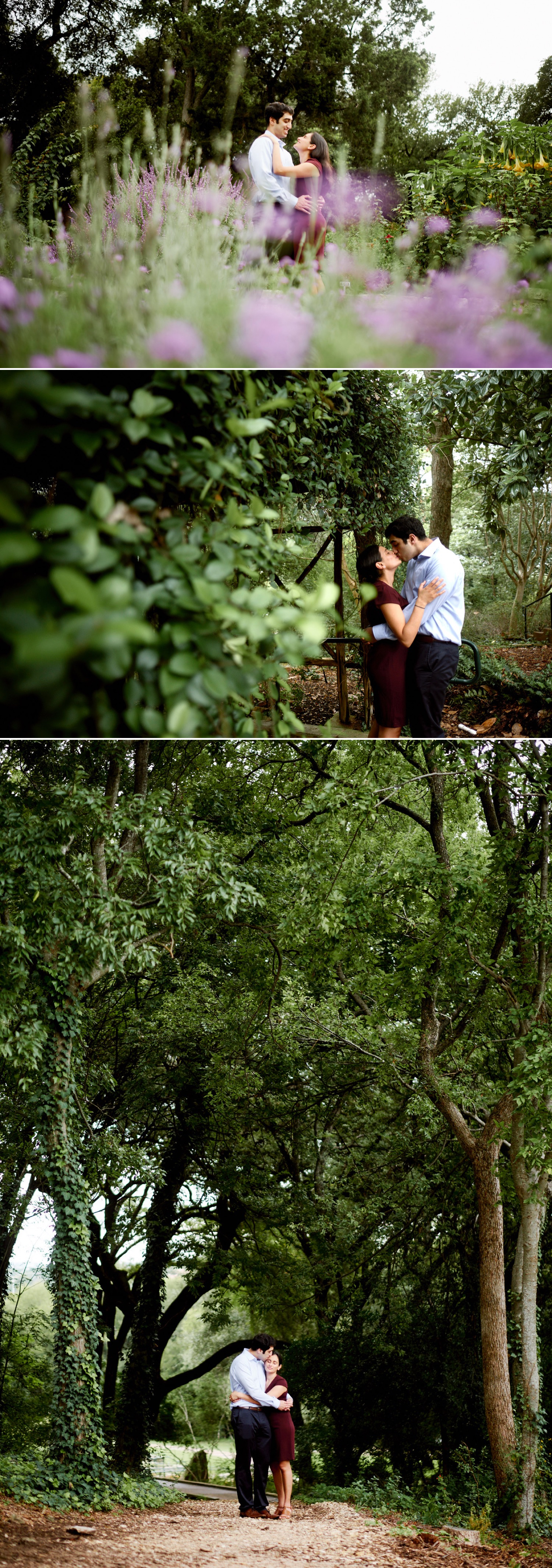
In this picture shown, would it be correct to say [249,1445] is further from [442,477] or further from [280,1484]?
[442,477]

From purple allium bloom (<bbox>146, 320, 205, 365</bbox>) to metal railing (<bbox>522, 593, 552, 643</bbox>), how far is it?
83 cm

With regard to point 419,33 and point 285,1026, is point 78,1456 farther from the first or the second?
point 419,33

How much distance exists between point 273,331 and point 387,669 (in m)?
0.76

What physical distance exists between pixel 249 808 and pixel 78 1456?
3.61 metres

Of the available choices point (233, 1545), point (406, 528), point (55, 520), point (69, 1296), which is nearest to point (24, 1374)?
point (69, 1296)

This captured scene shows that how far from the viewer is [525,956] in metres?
4.88

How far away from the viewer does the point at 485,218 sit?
273 centimetres

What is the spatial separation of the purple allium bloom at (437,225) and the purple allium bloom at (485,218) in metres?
0.09

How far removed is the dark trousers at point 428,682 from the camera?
6.75ft

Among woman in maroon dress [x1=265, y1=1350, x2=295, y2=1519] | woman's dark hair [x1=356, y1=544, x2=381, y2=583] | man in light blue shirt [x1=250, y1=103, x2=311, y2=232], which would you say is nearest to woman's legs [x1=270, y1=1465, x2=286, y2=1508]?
woman in maroon dress [x1=265, y1=1350, x2=295, y2=1519]

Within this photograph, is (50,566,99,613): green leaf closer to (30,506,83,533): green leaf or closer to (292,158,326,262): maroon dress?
(30,506,83,533): green leaf

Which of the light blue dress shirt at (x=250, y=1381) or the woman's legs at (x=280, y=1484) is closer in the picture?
the light blue dress shirt at (x=250, y=1381)

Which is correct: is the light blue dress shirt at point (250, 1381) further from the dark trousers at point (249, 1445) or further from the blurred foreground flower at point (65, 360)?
the blurred foreground flower at point (65, 360)

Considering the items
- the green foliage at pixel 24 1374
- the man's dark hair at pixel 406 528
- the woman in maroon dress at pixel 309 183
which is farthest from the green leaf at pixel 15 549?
the green foliage at pixel 24 1374
